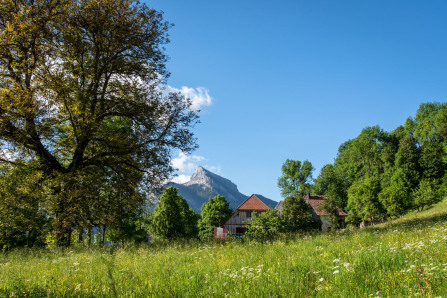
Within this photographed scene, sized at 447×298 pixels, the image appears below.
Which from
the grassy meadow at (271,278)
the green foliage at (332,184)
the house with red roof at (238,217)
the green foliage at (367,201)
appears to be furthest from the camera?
the green foliage at (332,184)

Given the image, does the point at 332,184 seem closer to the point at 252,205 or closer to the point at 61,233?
the point at 252,205

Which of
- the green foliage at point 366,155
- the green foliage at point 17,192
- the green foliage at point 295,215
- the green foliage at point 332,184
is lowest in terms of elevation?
the green foliage at point 295,215

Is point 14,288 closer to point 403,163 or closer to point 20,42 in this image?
point 20,42

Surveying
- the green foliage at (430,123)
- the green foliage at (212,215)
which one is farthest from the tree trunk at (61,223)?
the green foliage at (430,123)

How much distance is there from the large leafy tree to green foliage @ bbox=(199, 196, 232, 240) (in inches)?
2292

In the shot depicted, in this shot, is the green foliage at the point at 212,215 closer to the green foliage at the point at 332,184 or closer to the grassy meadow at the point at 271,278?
the green foliage at the point at 332,184

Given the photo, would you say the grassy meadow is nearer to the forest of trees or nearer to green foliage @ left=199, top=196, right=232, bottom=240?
the forest of trees

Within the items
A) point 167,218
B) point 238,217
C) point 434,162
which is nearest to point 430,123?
point 434,162

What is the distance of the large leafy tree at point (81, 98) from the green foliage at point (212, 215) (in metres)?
58.2

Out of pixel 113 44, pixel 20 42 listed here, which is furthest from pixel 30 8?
pixel 113 44

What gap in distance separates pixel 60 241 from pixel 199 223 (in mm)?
61889

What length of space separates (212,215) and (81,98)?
2487 inches

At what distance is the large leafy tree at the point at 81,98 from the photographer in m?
14.0

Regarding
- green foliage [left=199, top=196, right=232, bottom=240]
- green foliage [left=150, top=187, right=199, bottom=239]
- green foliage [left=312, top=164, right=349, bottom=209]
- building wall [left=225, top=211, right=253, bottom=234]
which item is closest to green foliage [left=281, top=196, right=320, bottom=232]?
green foliage [left=150, top=187, right=199, bottom=239]
